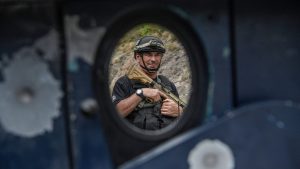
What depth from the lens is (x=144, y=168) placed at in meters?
1.70

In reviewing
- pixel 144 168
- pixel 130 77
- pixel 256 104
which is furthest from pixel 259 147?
pixel 130 77

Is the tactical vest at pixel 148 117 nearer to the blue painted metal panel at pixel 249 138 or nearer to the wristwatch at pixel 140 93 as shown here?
the wristwatch at pixel 140 93

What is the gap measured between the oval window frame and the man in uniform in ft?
3.53

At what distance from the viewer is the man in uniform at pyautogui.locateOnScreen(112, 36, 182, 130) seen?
→ 299cm

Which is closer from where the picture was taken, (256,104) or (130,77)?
(256,104)

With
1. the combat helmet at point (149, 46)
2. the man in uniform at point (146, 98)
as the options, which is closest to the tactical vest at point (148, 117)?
the man in uniform at point (146, 98)

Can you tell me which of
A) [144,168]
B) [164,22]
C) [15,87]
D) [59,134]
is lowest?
[144,168]

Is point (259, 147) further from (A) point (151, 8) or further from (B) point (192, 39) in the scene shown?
(A) point (151, 8)

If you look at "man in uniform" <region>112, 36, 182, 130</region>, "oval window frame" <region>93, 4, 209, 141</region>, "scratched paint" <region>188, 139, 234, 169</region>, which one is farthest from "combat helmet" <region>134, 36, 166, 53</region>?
"scratched paint" <region>188, 139, 234, 169</region>

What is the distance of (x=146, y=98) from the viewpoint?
3.10 metres

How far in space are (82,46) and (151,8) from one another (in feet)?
0.72

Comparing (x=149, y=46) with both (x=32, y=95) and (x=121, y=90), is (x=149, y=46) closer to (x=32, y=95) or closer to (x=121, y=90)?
(x=121, y=90)

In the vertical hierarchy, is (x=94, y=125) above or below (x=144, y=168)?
above

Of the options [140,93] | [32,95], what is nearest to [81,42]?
[32,95]
